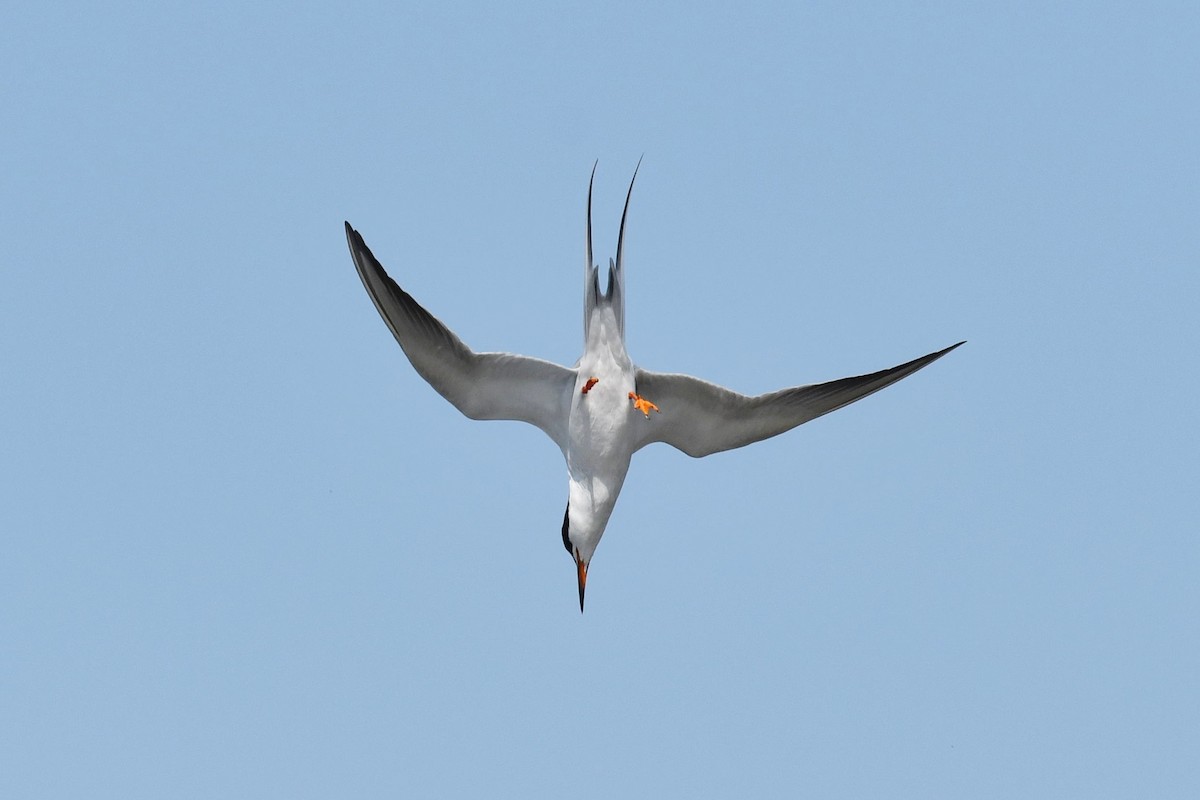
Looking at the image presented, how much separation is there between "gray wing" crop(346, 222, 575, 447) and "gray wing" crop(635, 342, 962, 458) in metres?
0.77

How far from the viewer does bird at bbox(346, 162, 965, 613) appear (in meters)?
10.9

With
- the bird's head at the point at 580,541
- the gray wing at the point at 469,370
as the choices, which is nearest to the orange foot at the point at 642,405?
the gray wing at the point at 469,370

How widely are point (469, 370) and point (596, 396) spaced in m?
1.03

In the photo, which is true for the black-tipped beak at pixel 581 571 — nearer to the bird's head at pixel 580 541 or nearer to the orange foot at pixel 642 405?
the bird's head at pixel 580 541

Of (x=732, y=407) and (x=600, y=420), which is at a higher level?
(x=732, y=407)

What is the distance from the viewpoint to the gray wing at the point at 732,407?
11.7m

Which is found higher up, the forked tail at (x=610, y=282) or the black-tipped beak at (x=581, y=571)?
the forked tail at (x=610, y=282)

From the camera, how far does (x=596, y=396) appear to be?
11.1m

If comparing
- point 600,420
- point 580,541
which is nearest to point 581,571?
point 580,541

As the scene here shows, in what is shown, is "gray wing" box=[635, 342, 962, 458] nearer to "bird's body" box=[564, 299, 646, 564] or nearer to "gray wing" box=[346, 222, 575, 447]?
"bird's body" box=[564, 299, 646, 564]

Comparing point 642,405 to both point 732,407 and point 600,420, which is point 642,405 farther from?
point 732,407

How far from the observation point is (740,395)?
11.9 meters

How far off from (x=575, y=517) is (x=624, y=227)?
242cm

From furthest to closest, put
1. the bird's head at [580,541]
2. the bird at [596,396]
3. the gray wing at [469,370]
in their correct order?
1. the bird's head at [580,541]
2. the bird at [596,396]
3. the gray wing at [469,370]
